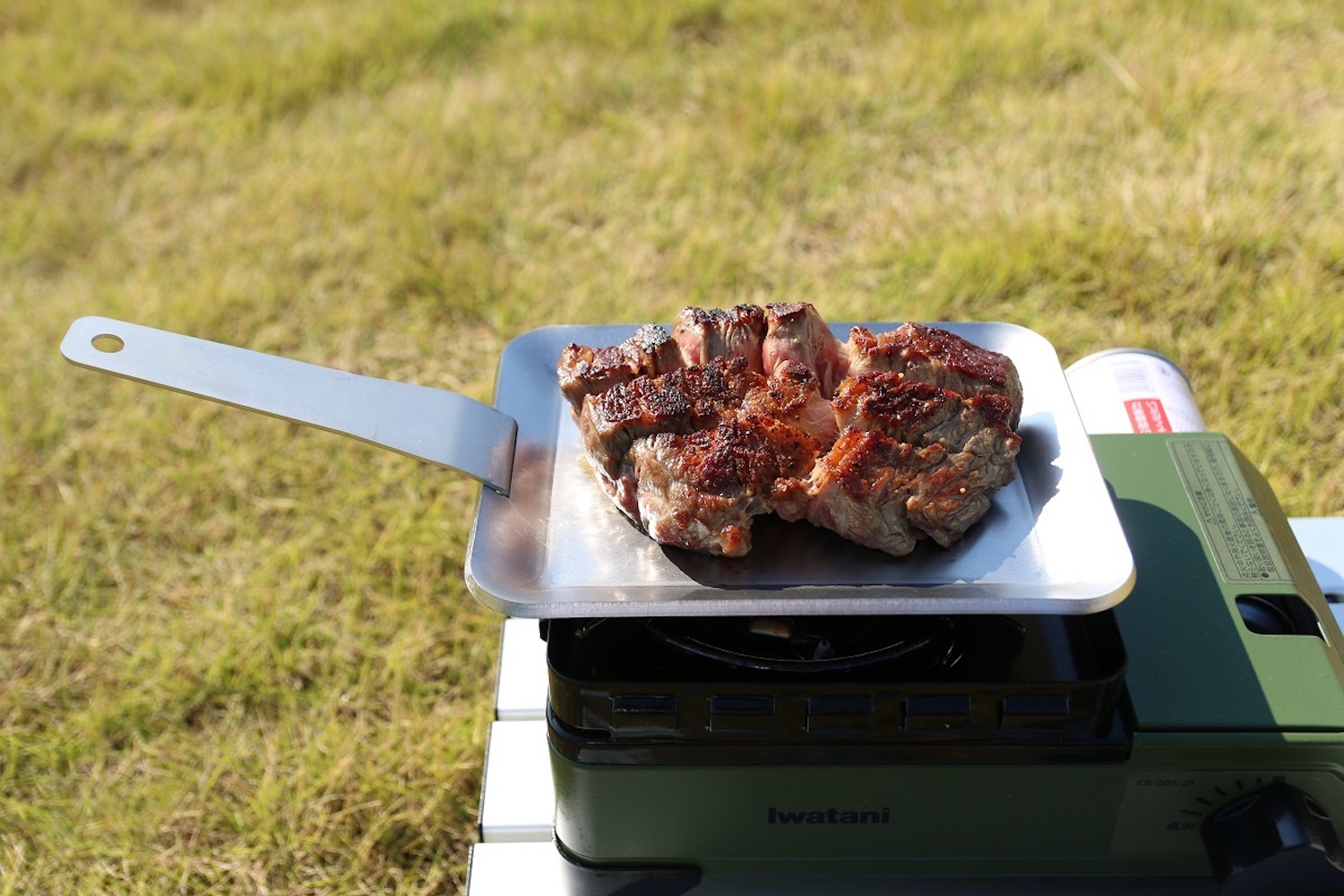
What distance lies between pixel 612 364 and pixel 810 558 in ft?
1.35

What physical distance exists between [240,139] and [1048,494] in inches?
165

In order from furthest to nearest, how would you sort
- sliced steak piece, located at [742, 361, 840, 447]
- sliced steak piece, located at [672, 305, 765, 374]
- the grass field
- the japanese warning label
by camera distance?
the grass field
the japanese warning label
sliced steak piece, located at [672, 305, 765, 374]
sliced steak piece, located at [742, 361, 840, 447]

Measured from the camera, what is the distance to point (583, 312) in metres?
3.86

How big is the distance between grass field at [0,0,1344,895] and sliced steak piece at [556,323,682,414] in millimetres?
1278

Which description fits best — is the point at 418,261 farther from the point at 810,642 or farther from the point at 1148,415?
the point at 810,642

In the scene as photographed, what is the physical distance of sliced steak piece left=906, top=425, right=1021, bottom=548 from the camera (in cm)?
152

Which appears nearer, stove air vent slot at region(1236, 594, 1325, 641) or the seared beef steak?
the seared beef steak

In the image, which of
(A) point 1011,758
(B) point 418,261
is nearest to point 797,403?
(A) point 1011,758

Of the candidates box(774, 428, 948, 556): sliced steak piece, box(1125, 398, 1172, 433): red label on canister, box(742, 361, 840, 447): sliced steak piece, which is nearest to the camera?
box(774, 428, 948, 556): sliced steak piece

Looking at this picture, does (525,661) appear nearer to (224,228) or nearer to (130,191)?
(224,228)

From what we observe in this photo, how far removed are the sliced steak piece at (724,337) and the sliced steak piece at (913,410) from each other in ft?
0.57

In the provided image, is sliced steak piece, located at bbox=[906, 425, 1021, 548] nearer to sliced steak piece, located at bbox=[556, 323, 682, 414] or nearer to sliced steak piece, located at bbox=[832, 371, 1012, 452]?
sliced steak piece, located at bbox=[832, 371, 1012, 452]

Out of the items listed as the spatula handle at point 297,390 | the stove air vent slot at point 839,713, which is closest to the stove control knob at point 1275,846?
the stove air vent slot at point 839,713

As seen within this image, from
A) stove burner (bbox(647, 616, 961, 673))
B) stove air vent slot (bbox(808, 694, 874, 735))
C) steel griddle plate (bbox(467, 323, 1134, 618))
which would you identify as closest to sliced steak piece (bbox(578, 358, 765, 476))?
steel griddle plate (bbox(467, 323, 1134, 618))
